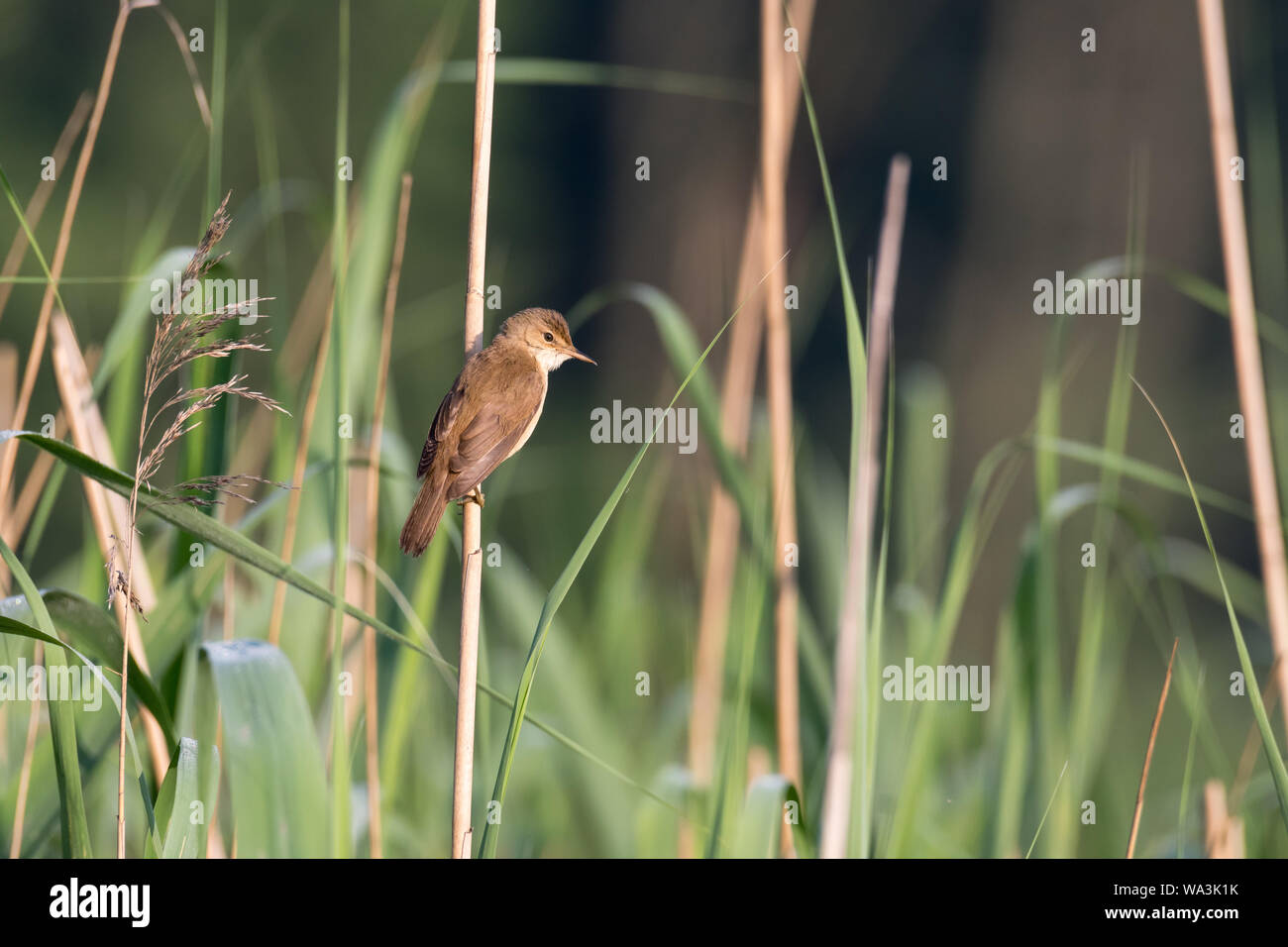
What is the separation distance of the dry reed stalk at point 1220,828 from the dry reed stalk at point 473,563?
1316 mm

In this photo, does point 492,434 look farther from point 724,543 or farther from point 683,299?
point 683,299

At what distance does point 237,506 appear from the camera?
10.3 feet

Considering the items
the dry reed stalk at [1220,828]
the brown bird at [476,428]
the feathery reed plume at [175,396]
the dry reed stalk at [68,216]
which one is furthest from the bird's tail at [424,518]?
the dry reed stalk at [1220,828]

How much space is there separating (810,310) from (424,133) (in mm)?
8513

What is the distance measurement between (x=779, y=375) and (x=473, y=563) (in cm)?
90

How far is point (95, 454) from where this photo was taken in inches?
68.9

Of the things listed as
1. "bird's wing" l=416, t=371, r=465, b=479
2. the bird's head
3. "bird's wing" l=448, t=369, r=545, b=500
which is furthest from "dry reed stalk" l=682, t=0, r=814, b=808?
"bird's wing" l=416, t=371, r=465, b=479

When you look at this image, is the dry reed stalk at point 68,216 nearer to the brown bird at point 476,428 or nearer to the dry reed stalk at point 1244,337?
the brown bird at point 476,428

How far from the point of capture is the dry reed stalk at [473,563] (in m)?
1.48

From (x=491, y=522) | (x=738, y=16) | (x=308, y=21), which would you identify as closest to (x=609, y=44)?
(x=738, y=16)

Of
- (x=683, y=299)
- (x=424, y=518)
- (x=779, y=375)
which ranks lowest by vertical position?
(x=424, y=518)

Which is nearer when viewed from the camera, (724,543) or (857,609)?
(857,609)

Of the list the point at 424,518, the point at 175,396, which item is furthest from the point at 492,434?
the point at 175,396

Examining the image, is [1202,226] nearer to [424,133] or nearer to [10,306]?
[424,133]
